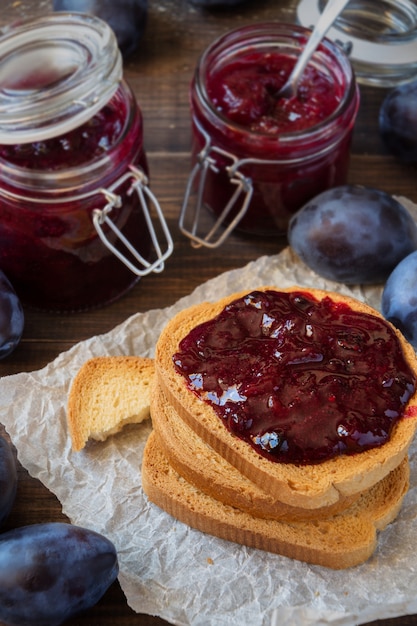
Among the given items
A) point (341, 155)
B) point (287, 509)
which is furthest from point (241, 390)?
point (341, 155)

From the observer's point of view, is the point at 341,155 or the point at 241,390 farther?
the point at 341,155

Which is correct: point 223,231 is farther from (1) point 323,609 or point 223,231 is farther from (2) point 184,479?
(1) point 323,609

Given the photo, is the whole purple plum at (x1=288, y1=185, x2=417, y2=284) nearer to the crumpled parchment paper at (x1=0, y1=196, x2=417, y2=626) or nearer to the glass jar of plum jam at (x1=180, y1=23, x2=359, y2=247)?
the glass jar of plum jam at (x1=180, y1=23, x2=359, y2=247)

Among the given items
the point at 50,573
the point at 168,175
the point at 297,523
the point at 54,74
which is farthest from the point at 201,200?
the point at 50,573

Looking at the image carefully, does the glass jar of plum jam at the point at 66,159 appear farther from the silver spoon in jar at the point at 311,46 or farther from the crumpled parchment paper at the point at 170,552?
the silver spoon in jar at the point at 311,46

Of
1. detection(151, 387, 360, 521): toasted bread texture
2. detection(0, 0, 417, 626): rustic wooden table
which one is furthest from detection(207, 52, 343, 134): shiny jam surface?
detection(151, 387, 360, 521): toasted bread texture

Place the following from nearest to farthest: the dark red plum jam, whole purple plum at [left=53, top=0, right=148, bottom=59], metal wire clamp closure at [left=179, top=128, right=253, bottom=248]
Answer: the dark red plum jam < metal wire clamp closure at [left=179, top=128, right=253, bottom=248] < whole purple plum at [left=53, top=0, right=148, bottom=59]
